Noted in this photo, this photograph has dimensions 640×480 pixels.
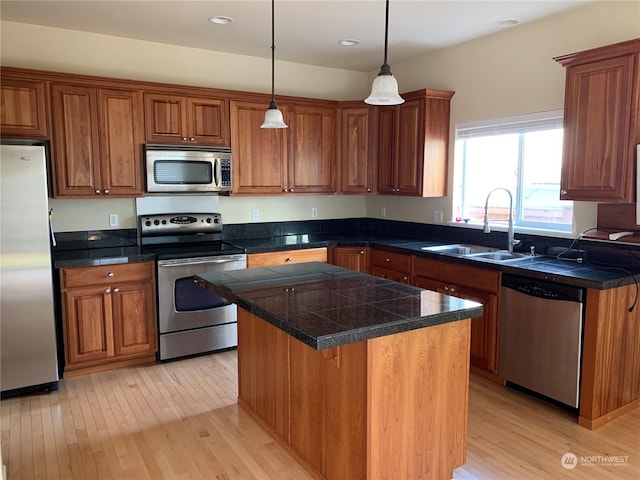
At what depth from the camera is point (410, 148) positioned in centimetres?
442

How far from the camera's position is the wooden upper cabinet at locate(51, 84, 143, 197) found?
142 inches

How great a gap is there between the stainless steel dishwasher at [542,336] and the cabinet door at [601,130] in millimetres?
653

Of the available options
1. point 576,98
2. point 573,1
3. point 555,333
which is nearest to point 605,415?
point 555,333

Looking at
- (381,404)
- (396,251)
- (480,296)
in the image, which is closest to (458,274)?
(480,296)

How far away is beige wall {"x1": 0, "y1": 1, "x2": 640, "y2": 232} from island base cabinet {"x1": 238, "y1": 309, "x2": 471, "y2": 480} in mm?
1895

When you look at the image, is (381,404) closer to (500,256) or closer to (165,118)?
(500,256)

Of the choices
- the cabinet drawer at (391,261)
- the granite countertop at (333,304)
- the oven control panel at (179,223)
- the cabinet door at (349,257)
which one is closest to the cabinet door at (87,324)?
the oven control panel at (179,223)

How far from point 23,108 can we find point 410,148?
3075mm

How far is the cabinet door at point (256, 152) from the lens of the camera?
170 inches

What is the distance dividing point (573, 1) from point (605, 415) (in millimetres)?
2630

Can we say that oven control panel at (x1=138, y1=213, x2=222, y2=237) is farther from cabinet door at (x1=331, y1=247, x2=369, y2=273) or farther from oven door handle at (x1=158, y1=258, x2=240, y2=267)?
cabinet door at (x1=331, y1=247, x2=369, y2=273)

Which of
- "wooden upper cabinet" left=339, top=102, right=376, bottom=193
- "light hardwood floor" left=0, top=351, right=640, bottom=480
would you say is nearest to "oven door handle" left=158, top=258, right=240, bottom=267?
"light hardwood floor" left=0, top=351, right=640, bottom=480

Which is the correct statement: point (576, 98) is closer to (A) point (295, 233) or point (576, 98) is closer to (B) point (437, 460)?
(B) point (437, 460)

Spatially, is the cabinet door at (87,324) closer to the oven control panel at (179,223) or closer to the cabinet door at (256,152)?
the oven control panel at (179,223)
